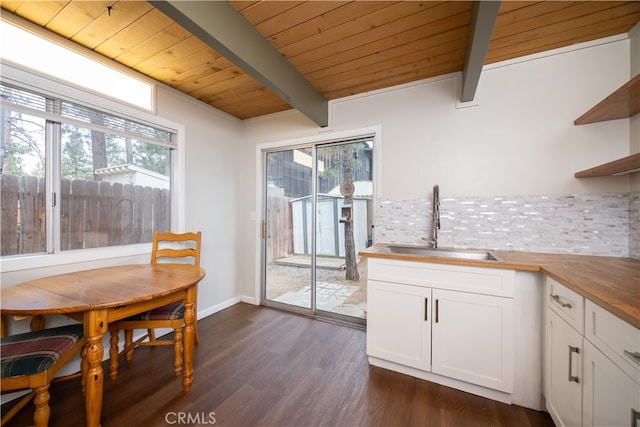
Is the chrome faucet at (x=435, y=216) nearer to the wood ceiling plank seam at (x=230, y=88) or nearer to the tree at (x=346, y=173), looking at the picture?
the tree at (x=346, y=173)

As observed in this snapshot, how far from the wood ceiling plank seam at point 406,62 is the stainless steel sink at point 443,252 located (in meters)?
1.52

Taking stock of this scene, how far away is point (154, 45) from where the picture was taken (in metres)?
1.78

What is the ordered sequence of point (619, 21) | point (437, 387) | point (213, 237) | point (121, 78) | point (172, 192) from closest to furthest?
point (619, 21) → point (437, 387) → point (121, 78) → point (172, 192) → point (213, 237)

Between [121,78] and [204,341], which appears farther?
[204,341]

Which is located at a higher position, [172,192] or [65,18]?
[65,18]

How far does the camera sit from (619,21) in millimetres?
1543

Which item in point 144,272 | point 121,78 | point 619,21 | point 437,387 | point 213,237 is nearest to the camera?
point 619,21

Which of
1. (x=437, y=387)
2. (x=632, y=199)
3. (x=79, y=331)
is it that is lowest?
(x=437, y=387)

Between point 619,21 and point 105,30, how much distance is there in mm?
3335

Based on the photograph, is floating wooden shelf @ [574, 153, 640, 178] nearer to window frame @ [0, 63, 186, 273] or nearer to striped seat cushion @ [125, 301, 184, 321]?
striped seat cushion @ [125, 301, 184, 321]

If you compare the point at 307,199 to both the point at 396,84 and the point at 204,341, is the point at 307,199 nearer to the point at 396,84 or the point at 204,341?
the point at 396,84

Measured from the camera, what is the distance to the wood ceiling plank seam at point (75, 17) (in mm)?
1445

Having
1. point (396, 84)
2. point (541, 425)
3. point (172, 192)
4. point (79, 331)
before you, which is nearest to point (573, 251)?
point (541, 425)

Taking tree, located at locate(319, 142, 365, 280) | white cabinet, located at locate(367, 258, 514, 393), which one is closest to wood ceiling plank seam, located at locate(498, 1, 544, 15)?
tree, located at locate(319, 142, 365, 280)
